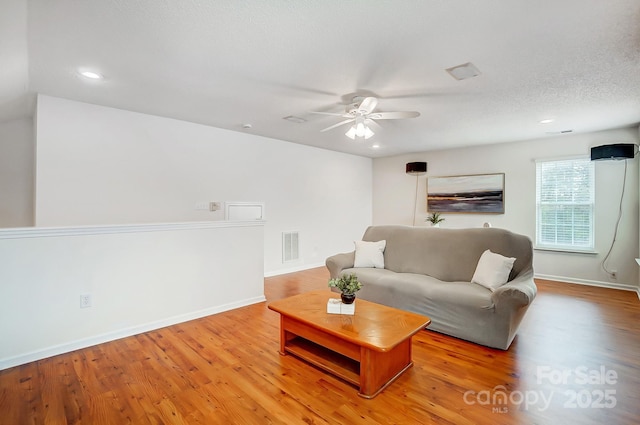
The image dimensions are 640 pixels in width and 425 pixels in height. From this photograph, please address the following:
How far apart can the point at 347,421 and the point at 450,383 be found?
85cm

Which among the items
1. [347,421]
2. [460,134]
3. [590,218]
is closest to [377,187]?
[460,134]

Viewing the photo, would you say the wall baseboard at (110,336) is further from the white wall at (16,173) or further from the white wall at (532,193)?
the white wall at (532,193)

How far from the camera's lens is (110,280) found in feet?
9.45

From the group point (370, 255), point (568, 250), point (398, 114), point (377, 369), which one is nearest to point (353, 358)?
point (377, 369)

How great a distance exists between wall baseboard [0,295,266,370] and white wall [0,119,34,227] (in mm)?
2113

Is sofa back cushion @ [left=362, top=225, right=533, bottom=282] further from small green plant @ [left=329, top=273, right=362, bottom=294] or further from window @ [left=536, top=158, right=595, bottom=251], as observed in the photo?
window @ [left=536, top=158, right=595, bottom=251]

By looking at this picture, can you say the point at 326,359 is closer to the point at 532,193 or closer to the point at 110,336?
the point at 110,336

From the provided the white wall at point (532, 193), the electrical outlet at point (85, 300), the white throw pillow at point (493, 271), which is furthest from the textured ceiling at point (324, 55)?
the electrical outlet at point (85, 300)

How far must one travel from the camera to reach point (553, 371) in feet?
7.49

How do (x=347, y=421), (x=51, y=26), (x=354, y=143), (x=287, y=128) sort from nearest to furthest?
(x=347, y=421) < (x=51, y=26) < (x=287, y=128) < (x=354, y=143)

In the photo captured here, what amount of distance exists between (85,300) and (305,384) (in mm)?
2152

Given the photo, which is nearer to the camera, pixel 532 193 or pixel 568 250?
pixel 568 250

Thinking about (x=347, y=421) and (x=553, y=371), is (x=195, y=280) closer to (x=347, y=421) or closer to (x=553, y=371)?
(x=347, y=421)

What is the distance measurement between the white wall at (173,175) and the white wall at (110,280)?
98 centimetres
